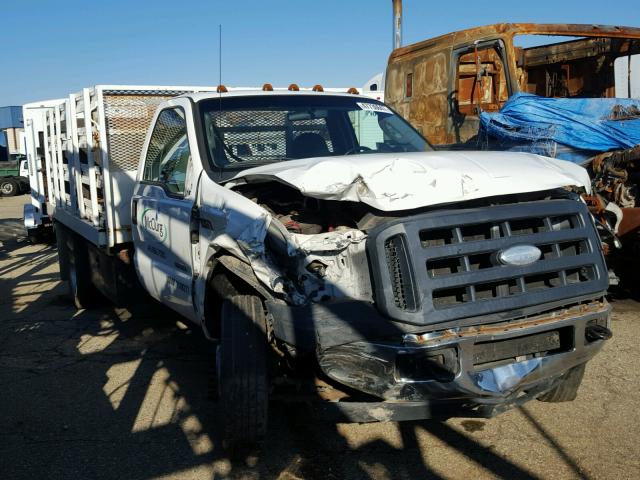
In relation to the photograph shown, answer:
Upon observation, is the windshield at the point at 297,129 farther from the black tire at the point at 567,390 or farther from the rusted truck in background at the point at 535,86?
the black tire at the point at 567,390

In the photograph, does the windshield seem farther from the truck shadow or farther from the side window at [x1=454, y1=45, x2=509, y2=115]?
the side window at [x1=454, y1=45, x2=509, y2=115]

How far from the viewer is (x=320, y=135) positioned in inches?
199

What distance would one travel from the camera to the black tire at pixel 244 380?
350 cm

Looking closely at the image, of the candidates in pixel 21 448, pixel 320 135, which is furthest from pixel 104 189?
pixel 21 448

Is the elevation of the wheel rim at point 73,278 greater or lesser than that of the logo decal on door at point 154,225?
lesser

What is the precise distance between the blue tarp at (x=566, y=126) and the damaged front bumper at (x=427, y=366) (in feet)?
10.5

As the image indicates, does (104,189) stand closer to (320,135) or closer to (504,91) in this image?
(320,135)

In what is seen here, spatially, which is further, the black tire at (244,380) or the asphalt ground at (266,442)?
the asphalt ground at (266,442)

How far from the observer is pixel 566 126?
20.3 feet

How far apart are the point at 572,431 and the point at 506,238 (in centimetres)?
144

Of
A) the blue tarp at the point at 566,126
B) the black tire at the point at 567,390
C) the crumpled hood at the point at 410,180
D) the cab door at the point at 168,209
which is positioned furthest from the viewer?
the blue tarp at the point at 566,126

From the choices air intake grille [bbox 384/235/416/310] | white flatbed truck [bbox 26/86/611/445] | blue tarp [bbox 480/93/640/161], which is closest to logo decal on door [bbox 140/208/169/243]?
white flatbed truck [bbox 26/86/611/445]

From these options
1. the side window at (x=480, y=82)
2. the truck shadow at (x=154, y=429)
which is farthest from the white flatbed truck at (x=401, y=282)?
the side window at (x=480, y=82)

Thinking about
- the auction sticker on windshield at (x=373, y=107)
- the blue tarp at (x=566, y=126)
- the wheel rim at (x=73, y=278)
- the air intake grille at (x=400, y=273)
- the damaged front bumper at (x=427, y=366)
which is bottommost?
the wheel rim at (x=73, y=278)
